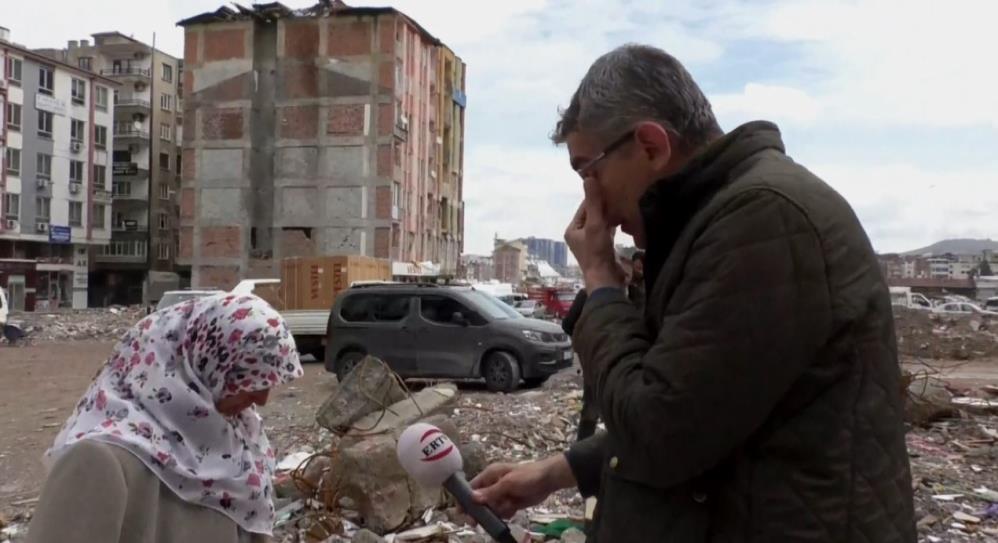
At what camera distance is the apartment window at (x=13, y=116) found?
54.8m

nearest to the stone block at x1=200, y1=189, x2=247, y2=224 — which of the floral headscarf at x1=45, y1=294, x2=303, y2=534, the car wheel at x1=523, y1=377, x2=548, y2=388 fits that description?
the car wheel at x1=523, y1=377, x2=548, y2=388

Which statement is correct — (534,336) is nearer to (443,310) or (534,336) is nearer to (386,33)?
(443,310)

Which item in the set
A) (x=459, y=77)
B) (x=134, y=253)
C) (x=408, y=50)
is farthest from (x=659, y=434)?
(x=134, y=253)

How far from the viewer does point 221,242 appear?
156 feet

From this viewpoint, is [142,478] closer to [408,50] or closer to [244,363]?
[244,363]

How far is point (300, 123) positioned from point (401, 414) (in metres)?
40.7

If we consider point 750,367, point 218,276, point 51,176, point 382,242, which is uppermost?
point 51,176

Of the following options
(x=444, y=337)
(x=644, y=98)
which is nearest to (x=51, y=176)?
(x=444, y=337)

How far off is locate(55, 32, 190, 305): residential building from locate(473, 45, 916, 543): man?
64.0 meters

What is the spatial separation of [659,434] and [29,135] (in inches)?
2482

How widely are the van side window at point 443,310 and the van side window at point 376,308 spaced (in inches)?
13.5

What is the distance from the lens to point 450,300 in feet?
53.2

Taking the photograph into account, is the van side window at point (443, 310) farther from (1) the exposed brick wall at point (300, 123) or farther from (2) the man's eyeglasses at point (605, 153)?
(1) the exposed brick wall at point (300, 123)

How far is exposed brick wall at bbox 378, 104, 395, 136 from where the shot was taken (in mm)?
45906
